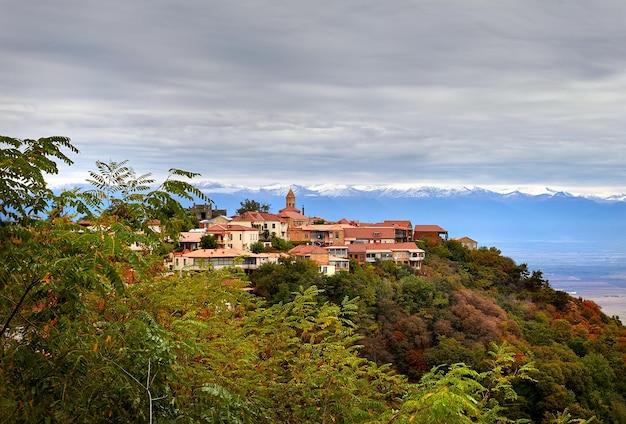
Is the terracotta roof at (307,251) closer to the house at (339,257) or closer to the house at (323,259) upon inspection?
the house at (323,259)

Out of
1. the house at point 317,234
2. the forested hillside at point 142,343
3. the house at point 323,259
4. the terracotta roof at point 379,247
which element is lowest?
the forested hillside at point 142,343

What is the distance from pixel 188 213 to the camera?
6.66 meters

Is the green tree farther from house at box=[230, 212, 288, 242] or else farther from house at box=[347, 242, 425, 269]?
house at box=[347, 242, 425, 269]

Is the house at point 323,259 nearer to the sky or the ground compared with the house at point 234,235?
nearer to the ground

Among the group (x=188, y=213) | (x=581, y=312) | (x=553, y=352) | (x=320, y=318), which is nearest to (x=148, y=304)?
(x=188, y=213)

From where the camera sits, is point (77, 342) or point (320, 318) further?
point (320, 318)

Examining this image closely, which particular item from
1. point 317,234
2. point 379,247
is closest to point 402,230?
point 317,234

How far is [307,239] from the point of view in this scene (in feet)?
210

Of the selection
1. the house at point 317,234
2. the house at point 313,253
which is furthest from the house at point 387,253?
the house at point 313,253

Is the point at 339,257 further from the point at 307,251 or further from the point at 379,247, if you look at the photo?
the point at 379,247

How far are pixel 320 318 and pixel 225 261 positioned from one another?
31710mm

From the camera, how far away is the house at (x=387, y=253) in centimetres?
5816

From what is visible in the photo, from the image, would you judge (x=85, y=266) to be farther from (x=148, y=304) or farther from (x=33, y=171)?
(x=148, y=304)

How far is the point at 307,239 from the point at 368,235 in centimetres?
726
